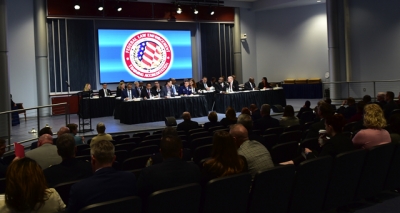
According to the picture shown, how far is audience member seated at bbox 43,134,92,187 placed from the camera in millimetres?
3590

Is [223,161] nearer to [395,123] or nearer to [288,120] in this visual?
[395,123]

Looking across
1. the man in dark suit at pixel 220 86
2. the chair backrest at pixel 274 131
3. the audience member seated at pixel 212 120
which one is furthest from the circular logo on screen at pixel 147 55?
the chair backrest at pixel 274 131

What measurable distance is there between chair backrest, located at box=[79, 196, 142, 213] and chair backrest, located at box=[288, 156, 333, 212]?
1501mm

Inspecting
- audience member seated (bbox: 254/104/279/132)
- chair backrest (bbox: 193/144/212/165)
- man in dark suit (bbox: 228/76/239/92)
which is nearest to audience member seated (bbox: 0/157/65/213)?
chair backrest (bbox: 193/144/212/165)

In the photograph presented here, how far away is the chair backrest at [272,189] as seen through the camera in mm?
3207

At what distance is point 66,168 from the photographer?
3670mm

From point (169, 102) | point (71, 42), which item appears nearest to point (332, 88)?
point (169, 102)

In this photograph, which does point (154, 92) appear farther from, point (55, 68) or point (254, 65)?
point (254, 65)

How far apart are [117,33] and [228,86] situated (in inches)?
200

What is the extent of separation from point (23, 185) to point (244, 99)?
12375 millimetres

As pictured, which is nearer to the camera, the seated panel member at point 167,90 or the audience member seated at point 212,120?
the audience member seated at point 212,120

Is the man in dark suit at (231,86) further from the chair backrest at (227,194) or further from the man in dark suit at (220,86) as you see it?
the chair backrest at (227,194)

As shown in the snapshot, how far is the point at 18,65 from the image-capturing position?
14.9m

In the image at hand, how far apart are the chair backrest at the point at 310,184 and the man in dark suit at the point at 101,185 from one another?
1.35 m
